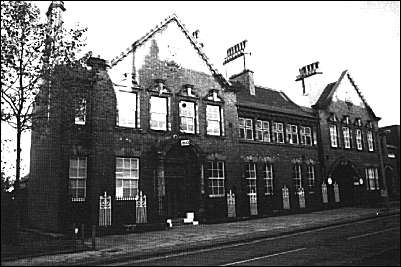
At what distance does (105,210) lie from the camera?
16703mm

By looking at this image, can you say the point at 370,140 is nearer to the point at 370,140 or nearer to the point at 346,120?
the point at 370,140

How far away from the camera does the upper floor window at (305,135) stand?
27.8 meters

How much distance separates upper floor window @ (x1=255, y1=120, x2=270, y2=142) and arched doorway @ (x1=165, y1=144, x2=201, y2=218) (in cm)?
640

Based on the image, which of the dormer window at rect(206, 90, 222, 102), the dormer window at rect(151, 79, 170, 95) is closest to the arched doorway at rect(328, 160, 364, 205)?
the dormer window at rect(206, 90, 222, 102)

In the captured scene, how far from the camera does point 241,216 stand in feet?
72.4

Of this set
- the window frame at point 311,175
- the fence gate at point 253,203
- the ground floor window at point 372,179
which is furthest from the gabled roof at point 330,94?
the fence gate at point 253,203

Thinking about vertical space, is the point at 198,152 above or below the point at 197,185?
above

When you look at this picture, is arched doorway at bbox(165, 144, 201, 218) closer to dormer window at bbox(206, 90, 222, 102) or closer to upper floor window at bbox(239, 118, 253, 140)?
dormer window at bbox(206, 90, 222, 102)

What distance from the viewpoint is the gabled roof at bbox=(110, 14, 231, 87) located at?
18.7 meters

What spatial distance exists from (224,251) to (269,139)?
14.8 meters

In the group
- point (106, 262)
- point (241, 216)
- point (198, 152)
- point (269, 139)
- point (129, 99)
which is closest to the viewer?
point (106, 262)

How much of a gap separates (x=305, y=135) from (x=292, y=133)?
159 centimetres

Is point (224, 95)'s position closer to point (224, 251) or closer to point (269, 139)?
point (269, 139)

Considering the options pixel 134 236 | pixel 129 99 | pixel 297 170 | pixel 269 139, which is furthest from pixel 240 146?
pixel 134 236
